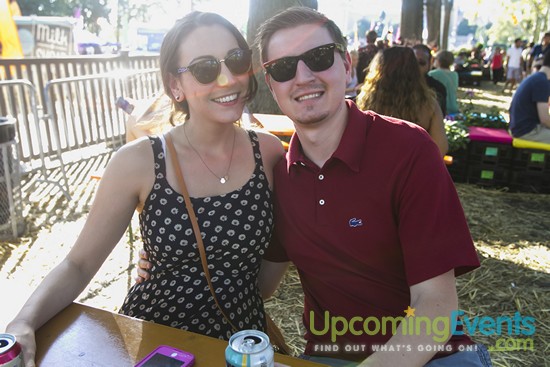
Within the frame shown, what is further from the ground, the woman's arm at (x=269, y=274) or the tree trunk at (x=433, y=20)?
the tree trunk at (x=433, y=20)

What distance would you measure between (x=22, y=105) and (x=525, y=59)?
23.1 m

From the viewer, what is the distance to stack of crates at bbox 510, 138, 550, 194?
21.6 feet

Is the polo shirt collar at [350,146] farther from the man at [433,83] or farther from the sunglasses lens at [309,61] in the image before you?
the man at [433,83]

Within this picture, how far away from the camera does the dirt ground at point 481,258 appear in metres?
3.51

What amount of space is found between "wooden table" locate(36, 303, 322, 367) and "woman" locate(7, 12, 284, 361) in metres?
0.29

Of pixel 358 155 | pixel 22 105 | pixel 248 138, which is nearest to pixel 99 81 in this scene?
pixel 22 105

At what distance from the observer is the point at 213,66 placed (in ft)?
6.79

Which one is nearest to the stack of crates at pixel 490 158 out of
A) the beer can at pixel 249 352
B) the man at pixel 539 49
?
the beer can at pixel 249 352

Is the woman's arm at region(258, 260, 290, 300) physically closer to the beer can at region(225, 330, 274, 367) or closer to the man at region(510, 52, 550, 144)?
the beer can at region(225, 330, 274, 367)

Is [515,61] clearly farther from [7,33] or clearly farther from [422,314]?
[422,314]

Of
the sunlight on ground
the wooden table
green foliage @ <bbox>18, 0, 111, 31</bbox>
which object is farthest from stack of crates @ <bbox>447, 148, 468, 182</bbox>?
green foliage @ <bbox>18, 0, 111, 31</bbox>

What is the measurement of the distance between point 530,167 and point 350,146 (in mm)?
5906

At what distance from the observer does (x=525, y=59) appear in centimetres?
2317

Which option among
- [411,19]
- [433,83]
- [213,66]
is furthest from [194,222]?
[411,19]
